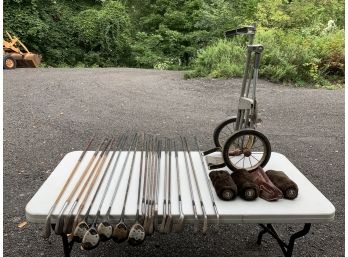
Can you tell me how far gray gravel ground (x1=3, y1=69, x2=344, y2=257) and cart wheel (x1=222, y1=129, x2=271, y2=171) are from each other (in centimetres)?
70

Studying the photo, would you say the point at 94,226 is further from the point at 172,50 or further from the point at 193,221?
the point at 172,50

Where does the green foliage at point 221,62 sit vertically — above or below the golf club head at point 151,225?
below

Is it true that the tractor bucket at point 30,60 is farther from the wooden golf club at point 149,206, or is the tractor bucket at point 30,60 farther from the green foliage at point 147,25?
the wooden golf club at point 149,206

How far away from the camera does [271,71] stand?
8.18 m

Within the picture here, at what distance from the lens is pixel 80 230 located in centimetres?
167

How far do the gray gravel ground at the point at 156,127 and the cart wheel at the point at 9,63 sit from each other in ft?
1.32

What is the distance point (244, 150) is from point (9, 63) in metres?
9.06

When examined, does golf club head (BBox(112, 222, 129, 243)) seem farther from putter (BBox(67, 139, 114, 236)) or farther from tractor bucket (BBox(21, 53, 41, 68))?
tractor bucket (BBox(21, 53, 41, 68))

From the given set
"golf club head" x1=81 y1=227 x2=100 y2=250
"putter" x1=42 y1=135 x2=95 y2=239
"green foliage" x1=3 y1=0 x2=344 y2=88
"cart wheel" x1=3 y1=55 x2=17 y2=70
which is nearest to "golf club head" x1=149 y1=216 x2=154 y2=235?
"golf club head" x1=81 y1=227 x2=100 y2=250

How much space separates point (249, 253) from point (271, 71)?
6161mm

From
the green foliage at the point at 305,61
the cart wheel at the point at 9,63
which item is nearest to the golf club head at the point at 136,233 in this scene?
the green foliage at the point at 305,61

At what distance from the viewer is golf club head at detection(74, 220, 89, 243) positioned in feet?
5.47

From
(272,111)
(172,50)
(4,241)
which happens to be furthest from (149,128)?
(172,50)

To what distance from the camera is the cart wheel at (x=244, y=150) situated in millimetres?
2074
